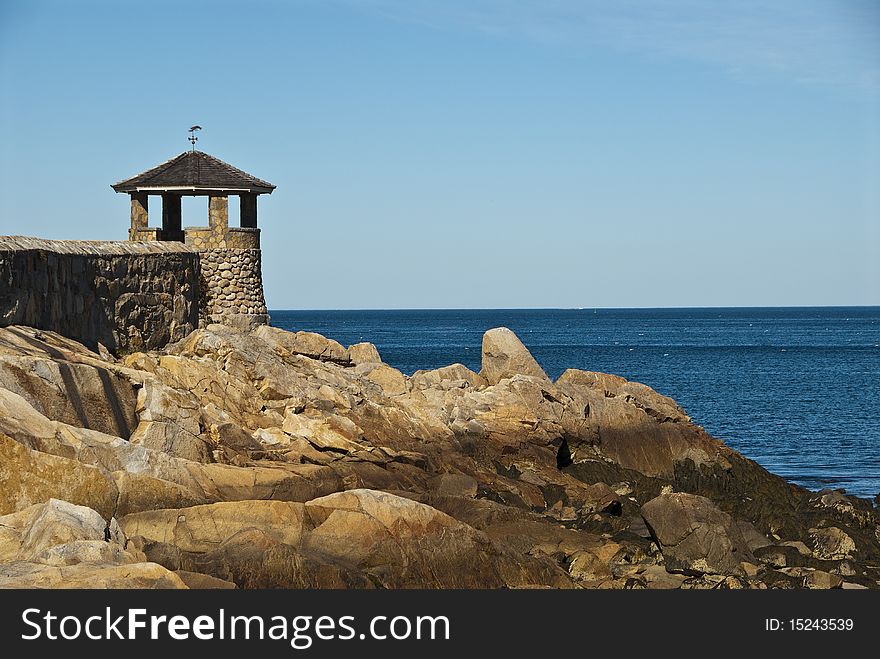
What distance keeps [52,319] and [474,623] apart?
46.0 feet

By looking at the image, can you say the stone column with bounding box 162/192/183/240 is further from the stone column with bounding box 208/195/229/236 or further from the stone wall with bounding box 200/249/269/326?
the stone wall with bounding box 200/249/269/326

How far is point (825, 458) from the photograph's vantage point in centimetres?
3581

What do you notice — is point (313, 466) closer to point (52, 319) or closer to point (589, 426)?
point (52, 319)

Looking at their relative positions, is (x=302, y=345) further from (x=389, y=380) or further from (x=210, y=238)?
(x=210, y=238)

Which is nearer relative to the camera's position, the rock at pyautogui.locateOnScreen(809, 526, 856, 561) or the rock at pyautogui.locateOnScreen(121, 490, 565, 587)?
the rock at pyautogui.locateOnScreen(121, 490, 565, 587)

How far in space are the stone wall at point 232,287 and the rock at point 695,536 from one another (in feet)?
46.9

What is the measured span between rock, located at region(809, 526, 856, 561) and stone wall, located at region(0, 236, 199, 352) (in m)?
14.9

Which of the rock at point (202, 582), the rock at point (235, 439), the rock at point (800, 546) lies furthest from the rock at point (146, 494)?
the rock at point (800, 546)

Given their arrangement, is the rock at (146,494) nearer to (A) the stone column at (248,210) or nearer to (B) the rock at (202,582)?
(B) the rock at (202,582)

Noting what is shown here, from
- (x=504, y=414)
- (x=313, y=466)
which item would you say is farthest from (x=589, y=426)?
(x=313, y=466)

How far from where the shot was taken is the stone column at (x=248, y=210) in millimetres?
30828

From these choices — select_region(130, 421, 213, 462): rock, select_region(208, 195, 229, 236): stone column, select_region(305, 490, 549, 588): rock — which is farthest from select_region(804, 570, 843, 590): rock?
select_region(208, 195, 229, 236): stone column

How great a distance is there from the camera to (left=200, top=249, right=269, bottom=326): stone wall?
29766 mm

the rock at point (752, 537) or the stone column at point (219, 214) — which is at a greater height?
the stone column at point (219, 214)
